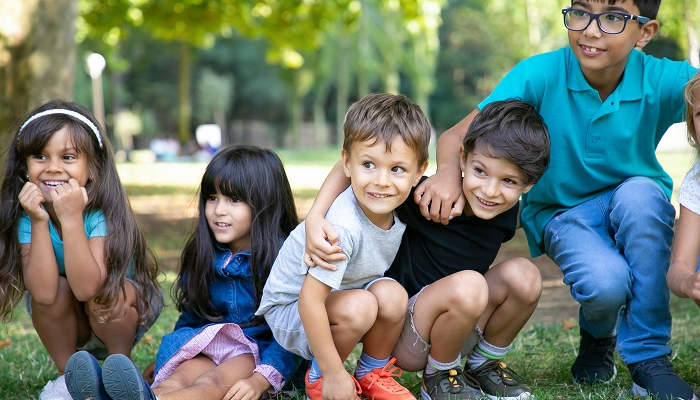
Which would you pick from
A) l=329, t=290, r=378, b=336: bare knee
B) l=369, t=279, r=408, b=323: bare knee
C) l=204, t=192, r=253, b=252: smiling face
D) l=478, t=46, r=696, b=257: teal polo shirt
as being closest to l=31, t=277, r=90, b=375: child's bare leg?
l=204, t=192, r=253, b=252: smiling face

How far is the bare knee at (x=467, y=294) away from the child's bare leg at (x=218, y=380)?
79cm

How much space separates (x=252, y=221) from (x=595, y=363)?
1405 millimetres

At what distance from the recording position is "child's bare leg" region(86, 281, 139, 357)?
316 cm

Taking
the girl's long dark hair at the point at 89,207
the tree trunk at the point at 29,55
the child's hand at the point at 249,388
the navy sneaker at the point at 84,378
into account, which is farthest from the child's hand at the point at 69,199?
the tree trunk at the point at 29,55

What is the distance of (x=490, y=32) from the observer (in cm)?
3053

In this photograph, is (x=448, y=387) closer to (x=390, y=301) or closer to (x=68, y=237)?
(x=390, y=301)

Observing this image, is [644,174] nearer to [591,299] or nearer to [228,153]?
[591,299]

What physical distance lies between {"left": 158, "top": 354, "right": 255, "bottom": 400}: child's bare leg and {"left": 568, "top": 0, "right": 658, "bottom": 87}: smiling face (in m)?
1.67

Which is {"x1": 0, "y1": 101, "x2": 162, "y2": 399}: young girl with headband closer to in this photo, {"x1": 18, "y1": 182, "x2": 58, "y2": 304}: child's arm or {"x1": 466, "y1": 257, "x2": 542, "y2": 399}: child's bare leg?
{"x1": 18, "y1": 182, "x2": 58, "y2": 304}: child's arm

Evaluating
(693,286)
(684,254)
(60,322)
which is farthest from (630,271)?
(60,322)

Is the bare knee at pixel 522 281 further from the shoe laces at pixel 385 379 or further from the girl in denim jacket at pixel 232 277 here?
the girl in denim jacket at pixel 232 277

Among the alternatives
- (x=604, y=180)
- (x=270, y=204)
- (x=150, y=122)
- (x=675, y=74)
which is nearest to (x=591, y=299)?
(x=604, y=180)

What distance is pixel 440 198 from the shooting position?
281 centimetres

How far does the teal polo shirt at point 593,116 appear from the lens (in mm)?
3168
